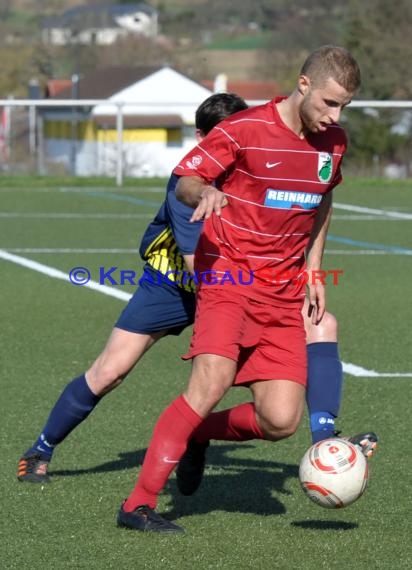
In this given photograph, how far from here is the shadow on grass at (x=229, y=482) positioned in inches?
227

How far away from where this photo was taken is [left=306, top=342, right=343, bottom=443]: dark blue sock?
5.68m

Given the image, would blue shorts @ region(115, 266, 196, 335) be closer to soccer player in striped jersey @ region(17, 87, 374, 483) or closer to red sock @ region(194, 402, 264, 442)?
soccer player in striped jersey @ region(17, 87, 374, 483)

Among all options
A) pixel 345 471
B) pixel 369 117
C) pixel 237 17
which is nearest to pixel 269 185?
pixel 345 471

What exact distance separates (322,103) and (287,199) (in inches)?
16.4

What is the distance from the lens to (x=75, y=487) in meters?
6.02

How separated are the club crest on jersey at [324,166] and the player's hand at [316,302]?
0.49 metres

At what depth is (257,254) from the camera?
5.33 m

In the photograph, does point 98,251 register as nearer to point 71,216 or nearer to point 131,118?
point 71,216

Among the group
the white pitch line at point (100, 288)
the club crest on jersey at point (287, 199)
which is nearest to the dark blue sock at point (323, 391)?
the club crest on jersey at point (287, 199)

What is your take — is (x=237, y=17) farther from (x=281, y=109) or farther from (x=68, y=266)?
(x=281, y=109)

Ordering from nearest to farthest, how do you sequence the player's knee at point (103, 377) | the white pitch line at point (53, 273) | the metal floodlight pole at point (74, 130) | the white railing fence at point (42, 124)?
the player's knee at point (103, 377), the white pitch line at point (53, 273), the white railing fence at point (42, 124), the metal floodlight pole at point (74, 130)

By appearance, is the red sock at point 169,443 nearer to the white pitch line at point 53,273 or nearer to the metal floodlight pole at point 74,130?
the white pitch line at point 53,273

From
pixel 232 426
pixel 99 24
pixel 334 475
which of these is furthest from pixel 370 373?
pixel 99 24

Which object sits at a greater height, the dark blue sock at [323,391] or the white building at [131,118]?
the dark blue sock at [323,391]
